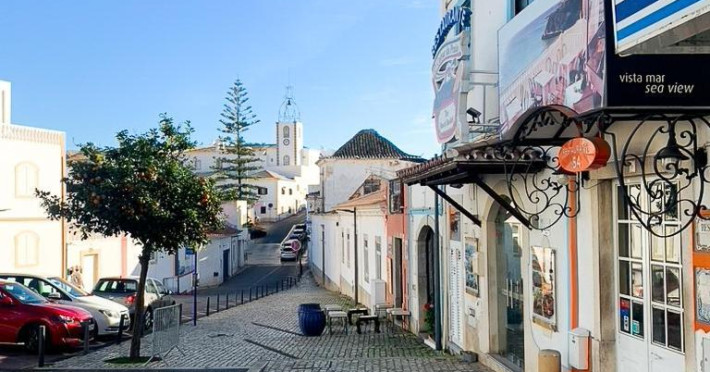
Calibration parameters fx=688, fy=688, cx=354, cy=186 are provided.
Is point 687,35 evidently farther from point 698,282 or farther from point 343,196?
point 343,196

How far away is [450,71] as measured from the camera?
453 inches

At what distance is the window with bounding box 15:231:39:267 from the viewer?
81.8ft

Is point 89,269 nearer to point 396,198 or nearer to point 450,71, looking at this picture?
point 396,198

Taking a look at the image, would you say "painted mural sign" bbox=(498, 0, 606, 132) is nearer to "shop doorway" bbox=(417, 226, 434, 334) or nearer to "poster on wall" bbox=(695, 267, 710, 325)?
"poster on wall" bbox=(695, 267, 710, 325)

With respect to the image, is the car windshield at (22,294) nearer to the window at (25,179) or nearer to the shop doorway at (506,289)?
the shop doorway at (506,289)

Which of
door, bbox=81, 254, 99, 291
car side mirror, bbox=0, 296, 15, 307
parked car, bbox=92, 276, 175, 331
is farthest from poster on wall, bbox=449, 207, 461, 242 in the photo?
door, bbox=81, 254, 99, 291

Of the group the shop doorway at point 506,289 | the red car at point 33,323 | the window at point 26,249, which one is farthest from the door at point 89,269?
the shop doorway at point 506,289

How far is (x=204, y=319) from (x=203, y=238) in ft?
30.0

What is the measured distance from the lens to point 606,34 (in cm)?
605

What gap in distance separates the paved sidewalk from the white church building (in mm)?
68498

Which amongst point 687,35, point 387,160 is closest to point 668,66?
point 687,35

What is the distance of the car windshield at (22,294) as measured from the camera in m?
14.1

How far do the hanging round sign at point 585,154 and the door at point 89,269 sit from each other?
2520 centimetres

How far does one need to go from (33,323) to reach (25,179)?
43.6ft
